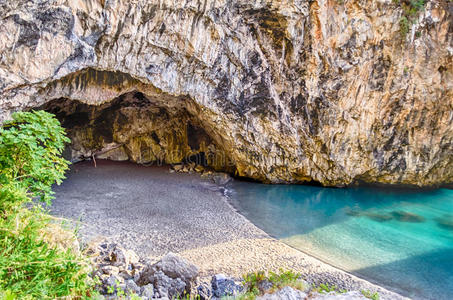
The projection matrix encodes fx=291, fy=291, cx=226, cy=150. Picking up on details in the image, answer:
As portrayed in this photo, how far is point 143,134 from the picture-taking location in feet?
60.4

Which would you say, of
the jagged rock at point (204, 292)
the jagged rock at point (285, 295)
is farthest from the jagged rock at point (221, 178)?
the jagged rock at point (285, 295)

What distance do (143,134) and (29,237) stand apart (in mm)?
15463

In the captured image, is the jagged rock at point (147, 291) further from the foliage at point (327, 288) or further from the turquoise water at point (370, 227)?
the turquoise water at point (370, 227)

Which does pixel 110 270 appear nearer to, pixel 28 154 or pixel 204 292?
pixel 204 292

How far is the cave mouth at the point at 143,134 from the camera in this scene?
16.4 meters

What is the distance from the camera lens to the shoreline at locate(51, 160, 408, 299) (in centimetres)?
780

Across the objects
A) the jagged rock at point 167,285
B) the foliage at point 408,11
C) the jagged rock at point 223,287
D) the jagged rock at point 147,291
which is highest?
the foliage at point 408,11

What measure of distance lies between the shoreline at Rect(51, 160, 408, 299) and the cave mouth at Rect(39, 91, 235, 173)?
366 centimetres

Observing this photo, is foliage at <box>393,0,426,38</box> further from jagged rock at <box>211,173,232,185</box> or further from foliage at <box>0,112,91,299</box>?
foliage at <box>0,112,91,299</box>

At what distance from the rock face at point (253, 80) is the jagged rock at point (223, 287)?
781cm

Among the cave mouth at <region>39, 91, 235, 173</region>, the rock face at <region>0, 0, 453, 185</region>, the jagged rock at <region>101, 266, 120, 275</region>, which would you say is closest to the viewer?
the jagged rock at <region>101, 266, 120, 275</region>

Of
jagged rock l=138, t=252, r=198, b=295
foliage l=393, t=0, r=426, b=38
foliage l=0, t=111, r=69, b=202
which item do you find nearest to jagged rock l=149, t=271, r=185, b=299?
jagged rock l=138, t=252, r=198, b=295

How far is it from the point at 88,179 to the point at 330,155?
1193cm

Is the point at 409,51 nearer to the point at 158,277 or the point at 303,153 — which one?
the point at 303,153
